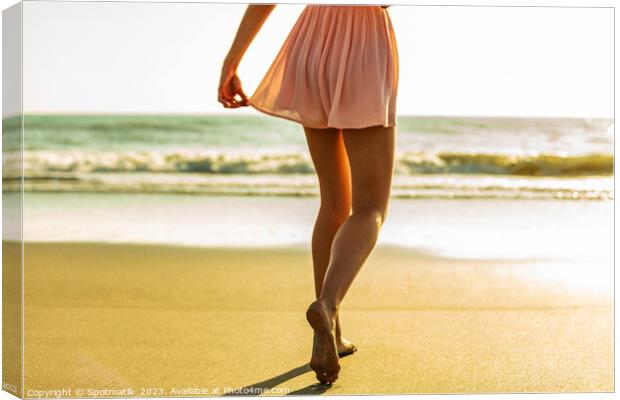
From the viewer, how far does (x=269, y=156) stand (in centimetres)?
444

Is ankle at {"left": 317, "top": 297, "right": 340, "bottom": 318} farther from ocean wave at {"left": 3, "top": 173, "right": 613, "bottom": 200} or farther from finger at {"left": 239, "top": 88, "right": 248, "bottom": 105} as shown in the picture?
ocean wave at {"left": 3, "top": 173, "right": 613, "bottom": 200}

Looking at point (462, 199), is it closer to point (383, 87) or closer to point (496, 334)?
point (496, 334)

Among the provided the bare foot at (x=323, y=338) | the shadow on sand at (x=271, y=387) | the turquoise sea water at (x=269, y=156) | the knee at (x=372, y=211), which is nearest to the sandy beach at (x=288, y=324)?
the shadow on sand at (x=271, y=387)

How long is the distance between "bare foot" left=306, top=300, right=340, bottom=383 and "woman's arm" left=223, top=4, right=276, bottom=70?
0.61 metres

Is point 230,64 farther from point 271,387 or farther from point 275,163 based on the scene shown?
point 275,163

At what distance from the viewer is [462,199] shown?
3910mm

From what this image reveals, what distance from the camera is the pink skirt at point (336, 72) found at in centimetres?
218

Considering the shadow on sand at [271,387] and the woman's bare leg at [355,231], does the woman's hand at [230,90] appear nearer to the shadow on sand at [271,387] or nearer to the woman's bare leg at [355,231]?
the woman's bare leg at [355,231]

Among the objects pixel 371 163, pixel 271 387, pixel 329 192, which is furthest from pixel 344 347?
pixel 371 163

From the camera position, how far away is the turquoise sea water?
2615 millimetres

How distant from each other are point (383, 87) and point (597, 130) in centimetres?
70

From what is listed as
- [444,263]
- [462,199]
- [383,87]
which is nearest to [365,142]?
[383,87]

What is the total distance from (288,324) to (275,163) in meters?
2.10

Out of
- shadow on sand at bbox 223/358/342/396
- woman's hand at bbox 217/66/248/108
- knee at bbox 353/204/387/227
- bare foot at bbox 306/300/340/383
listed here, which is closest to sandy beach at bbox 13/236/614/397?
shadow on sand at bbox 223/358/342/396
